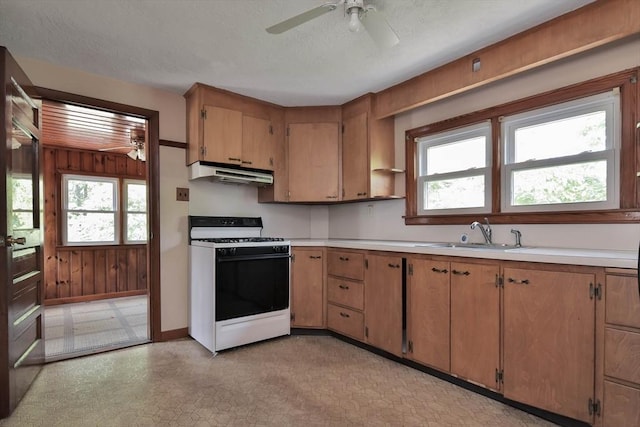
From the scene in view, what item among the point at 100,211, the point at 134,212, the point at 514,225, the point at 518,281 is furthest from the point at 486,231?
the point at 100,211

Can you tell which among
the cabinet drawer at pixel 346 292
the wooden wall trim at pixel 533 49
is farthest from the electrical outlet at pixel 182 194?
the wooden wall trim at pixel 533 49

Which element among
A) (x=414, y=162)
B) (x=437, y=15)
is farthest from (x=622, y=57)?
(x=414, y=162)

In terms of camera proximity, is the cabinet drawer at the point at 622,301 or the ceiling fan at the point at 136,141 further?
the ceiling fan at the point at 136,141

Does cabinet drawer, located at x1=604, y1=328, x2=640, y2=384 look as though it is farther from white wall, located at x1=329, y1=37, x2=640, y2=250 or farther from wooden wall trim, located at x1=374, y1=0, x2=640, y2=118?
wooden wall trim, located at x1=374, y1=0, x2=640, y2=118

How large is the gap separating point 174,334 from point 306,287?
4.36 feet

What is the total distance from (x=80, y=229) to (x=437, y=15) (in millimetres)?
5574

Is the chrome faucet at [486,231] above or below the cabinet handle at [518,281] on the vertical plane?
above

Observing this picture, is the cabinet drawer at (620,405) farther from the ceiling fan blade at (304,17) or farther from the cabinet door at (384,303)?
the ceiling fan blade at (304,17)

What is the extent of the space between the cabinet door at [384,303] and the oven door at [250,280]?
0.84m

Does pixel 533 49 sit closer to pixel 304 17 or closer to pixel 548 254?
pixel 548 254

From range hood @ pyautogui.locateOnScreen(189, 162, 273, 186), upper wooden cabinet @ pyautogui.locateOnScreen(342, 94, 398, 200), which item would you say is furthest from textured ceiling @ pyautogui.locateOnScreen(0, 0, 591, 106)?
range hood @ pyautogui.locateOnScreen(189, 162, 273, 186)

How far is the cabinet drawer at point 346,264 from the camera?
9.64 feet

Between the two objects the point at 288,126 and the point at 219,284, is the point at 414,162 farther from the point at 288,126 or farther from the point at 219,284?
the point at 219,284

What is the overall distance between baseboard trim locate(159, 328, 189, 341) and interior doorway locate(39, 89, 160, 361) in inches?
7.0
